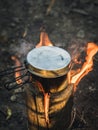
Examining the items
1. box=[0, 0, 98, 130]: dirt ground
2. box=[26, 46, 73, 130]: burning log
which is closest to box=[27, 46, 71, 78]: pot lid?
box=[26, 46, 73, 130]: burning log

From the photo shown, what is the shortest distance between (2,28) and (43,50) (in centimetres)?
419

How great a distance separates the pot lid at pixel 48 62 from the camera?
2.98 meters

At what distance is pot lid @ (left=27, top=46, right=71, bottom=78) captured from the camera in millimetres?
2979

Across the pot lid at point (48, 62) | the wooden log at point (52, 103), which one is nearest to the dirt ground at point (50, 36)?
the wooden log at point (52, 103)

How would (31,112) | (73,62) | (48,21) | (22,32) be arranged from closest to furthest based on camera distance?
1. (31,112)
2. (73,62)
3. (22,32)
4. (48,21)

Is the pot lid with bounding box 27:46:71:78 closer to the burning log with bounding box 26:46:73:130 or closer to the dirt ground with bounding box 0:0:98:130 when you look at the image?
the burning log with bounding box 26:46:73:130

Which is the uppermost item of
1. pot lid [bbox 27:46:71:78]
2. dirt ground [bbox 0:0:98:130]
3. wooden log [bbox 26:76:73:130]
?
pot lid [bbox 27:46:71:78]

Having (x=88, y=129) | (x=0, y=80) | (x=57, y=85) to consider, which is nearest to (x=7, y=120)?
(x=0, y=80)

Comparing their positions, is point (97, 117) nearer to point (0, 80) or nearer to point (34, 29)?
point (0, 80)

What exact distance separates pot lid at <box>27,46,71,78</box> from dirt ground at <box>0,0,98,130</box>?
1.59 m

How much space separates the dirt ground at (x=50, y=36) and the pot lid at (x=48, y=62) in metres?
1.59

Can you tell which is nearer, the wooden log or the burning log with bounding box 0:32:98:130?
the burning log with bounding box 0:32:98:130

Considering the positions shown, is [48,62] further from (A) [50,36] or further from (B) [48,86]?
(A) [50,36]

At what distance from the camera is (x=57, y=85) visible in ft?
10.3
